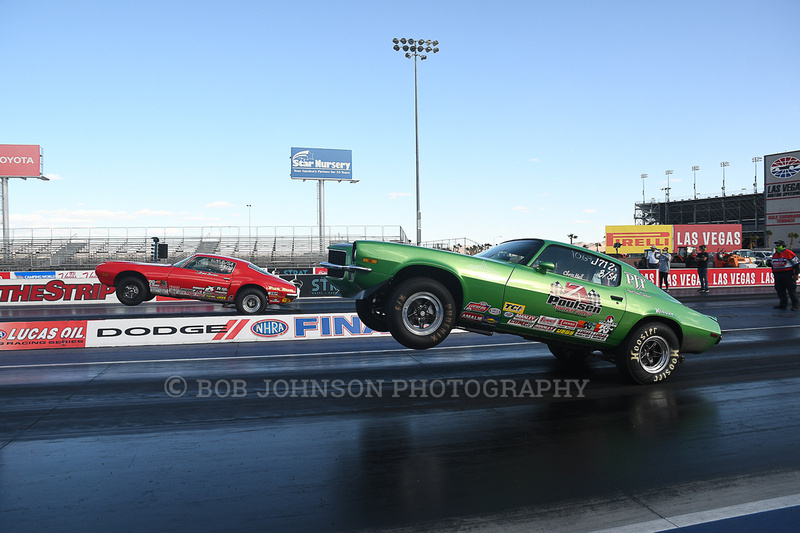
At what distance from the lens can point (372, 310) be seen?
20.0ft

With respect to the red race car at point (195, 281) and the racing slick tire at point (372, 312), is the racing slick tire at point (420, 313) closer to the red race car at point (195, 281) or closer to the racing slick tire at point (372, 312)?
the racing slick tire at point (372, 312)

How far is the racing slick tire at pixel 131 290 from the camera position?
1411 centimetres

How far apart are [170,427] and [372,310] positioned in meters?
2.51

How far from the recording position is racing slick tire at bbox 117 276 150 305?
14109 millimetres

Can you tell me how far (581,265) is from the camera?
21.3 ft

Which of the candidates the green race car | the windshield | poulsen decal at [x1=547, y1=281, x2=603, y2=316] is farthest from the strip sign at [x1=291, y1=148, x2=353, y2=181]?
poulsen decal at [x1=547, y1=281, x2=603, y2=316]

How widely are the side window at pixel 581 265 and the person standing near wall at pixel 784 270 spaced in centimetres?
1133

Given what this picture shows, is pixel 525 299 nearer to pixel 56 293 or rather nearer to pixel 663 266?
pixel 663 266

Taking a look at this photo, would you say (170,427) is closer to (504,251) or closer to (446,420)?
(446,420)

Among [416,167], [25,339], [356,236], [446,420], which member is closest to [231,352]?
[25,339]

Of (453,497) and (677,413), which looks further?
(677,413)

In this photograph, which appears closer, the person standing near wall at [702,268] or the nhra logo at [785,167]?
the person standing near wall at [702,268]

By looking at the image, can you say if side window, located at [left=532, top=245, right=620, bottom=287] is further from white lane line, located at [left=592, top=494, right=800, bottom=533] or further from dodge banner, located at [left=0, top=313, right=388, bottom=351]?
dodge banner, located at [left=0, top=313, right=388, bottom=351]

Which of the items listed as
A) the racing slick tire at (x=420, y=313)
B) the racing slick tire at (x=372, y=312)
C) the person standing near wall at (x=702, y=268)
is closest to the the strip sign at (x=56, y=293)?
the racing slick tire at (x=372, y=312)
